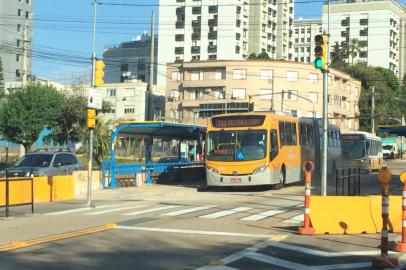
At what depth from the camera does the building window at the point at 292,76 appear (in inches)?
3536

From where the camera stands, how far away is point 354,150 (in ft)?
140

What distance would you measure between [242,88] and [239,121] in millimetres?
63278

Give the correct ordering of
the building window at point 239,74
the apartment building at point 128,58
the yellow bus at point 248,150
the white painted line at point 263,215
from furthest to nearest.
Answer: the apartment building at point 128,58 → the building window at point 239,74 → the yellow bus at point 248,150 → the white painted line at point 263,215

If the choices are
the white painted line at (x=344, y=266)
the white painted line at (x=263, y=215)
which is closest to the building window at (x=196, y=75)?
the white painted line at (x=263, y=215)

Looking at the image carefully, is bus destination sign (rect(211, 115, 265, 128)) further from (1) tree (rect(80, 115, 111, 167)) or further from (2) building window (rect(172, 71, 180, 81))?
(2) building window (rect(172, 71, 180, 81))

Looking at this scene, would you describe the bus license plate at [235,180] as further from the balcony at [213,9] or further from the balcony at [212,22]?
the balcony at [213,9]

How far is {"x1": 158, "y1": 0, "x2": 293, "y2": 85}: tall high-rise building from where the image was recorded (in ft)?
401

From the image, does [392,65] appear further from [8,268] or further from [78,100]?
[8,268]

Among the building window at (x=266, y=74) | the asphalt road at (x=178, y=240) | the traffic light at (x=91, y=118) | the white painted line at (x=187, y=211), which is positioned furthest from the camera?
the building window at (x=266, y=74)

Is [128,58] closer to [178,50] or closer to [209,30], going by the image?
[178,50]

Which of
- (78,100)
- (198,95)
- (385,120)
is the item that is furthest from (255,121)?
(385,120)

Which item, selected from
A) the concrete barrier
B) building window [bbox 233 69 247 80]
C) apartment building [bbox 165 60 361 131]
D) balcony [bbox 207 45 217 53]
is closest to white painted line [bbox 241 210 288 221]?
the concrete barrier

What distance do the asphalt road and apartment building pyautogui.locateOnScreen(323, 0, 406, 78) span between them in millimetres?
126452

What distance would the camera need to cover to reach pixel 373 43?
468 ft
